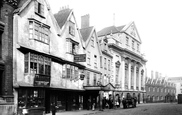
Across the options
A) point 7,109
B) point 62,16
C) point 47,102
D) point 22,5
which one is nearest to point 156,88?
point 62,16

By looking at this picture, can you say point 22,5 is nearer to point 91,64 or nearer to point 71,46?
point 71,46

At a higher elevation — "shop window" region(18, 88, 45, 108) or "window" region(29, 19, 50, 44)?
"window" region(29, 19, 50, 44)

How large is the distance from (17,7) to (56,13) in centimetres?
1162

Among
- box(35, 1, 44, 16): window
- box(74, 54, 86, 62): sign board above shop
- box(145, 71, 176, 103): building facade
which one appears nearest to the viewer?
box(35, 1, 44, 16): window

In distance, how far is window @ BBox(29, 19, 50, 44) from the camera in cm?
2245

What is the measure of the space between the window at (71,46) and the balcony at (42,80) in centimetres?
635

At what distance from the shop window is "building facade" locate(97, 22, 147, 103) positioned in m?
26.2

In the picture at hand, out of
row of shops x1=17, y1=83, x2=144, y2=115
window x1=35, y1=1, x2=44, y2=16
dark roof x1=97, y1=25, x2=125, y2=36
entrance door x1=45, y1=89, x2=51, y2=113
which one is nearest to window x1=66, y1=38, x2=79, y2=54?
row of shops x1=17, y1=83, x2=144, y2=115

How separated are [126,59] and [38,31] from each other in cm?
3342

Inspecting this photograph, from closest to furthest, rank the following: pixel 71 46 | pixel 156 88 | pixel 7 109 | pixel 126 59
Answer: pixel 7 109 < pixel 71 46 < pixel 126 59 < pixel 156 88

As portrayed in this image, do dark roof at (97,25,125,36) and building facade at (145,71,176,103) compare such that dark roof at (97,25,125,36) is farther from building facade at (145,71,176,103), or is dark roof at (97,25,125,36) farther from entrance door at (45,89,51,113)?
entrance door at (45,89,51,113)

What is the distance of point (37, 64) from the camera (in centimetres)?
2223

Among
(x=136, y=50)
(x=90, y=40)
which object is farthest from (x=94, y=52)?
(x=136, y=50)

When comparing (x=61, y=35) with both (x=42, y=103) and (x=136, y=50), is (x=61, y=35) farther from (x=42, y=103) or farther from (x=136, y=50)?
(x=136, y=50)
